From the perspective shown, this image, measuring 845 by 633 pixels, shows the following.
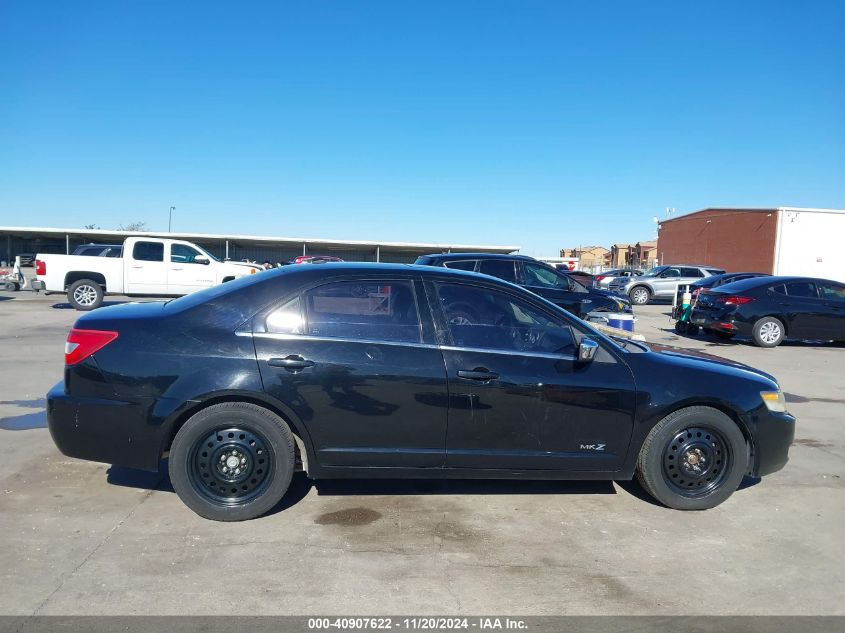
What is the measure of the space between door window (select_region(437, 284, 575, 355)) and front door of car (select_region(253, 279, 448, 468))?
27 cm

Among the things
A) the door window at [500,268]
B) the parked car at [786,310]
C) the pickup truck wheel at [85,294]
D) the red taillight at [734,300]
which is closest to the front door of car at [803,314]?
the parked car at [786,310]

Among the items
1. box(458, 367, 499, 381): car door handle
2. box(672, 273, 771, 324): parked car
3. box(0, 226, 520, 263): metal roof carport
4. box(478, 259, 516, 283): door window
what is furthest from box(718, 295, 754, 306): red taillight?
box(0, 226, 520, 263): metal roof carport

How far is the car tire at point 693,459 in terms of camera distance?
4.26 m

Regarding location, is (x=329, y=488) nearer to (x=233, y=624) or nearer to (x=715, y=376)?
(x=233, y=624)

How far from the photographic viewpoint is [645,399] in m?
4.17

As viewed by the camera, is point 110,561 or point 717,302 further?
point 717,302

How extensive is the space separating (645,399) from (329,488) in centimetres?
231

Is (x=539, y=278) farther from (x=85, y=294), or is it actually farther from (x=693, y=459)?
(x=85, y=294)

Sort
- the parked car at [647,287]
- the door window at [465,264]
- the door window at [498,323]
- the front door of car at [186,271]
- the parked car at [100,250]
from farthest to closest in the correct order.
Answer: the parked car at [647,287] < the parked car at [100,250] < the front door of car at [186,271] < the door window at [465,264] < the door window at [498,323]

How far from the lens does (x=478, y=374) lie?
13.1 feet

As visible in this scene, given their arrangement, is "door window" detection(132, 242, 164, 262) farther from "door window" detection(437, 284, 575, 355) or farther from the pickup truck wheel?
"door window" detection(437, 284, 575, 355)

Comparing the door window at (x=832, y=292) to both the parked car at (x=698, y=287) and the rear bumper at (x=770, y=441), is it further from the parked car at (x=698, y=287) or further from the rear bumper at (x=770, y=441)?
the rear bumper at (x=770, y=441)

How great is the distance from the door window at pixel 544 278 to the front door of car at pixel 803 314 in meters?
4.69

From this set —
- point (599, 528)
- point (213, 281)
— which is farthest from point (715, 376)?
point (213, 281)
